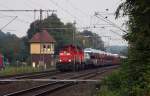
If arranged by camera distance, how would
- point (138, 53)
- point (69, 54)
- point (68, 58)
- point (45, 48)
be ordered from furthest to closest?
point (45, 48) → point (68, 58) → point (69, 54) → point (138, 53)

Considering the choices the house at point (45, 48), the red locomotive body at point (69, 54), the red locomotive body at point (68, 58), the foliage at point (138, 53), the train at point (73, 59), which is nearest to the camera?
the foliage at point (138, 53)

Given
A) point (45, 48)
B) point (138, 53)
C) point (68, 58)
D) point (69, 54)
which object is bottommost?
point (138, 53)

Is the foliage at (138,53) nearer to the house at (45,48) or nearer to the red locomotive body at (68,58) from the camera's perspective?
the red locomotive body at (68,58)

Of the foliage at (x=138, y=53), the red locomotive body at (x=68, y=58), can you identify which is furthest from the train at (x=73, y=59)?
the foliage at (x=138, y=53)

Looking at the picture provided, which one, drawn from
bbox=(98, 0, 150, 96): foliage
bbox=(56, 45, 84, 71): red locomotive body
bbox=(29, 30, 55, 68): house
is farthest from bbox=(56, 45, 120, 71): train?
bbox=(98, 0, 150, 96): foliage

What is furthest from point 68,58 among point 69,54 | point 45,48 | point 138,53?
point 138,53

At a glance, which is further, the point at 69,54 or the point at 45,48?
the point at 45,48

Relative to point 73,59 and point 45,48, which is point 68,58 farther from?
point 45,48

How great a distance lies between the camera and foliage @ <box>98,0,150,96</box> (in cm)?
1593

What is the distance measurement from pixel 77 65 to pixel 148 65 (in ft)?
154

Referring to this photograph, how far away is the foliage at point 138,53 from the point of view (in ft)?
52.3

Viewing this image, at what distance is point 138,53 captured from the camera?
1764 cm

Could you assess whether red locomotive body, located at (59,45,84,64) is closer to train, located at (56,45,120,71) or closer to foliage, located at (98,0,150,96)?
train, located at (56,45,120,71)

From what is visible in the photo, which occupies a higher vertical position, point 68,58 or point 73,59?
point 68,58
